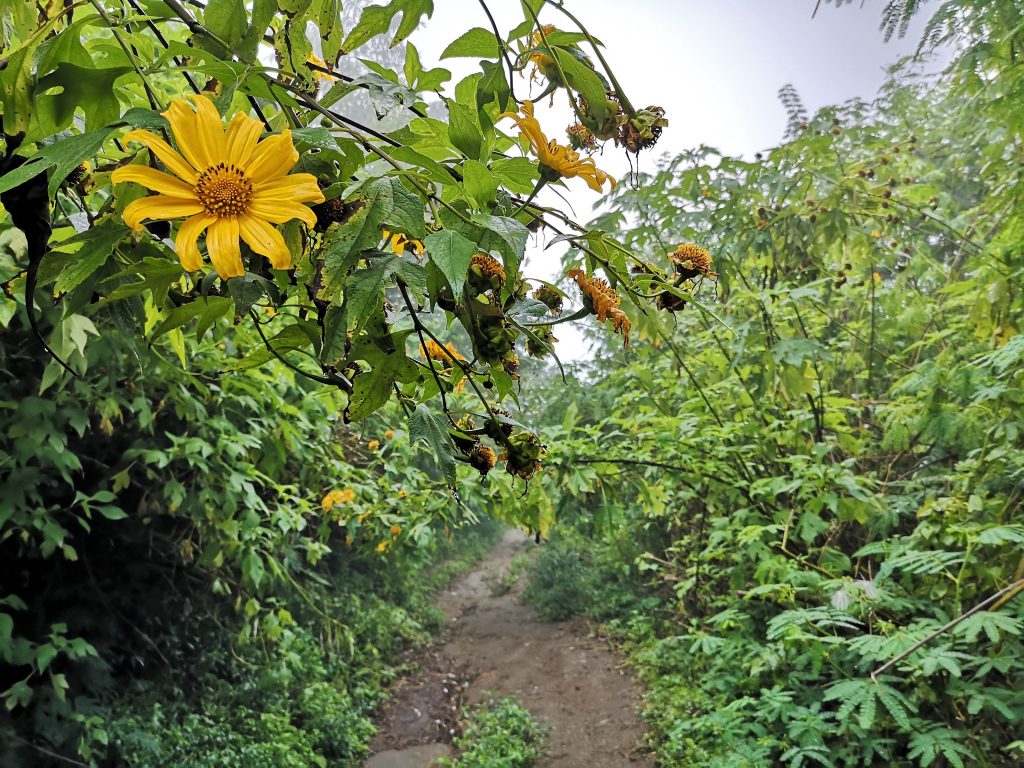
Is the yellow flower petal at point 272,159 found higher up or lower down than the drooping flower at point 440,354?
higher up

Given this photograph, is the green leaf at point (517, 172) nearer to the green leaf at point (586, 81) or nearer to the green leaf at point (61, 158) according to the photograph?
the green leaf at point (586, 81)

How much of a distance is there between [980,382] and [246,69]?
2.32 meters

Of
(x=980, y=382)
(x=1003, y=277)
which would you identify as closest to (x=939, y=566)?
(x=980, y=382)

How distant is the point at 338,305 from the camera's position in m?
0.41

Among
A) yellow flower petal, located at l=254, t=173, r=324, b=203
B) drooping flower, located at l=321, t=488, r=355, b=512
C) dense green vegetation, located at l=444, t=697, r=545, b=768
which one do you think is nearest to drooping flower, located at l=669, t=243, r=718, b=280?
yellow flower petal, located at l=254, t=173, r=324, b=203

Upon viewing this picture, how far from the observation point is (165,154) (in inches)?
15.4

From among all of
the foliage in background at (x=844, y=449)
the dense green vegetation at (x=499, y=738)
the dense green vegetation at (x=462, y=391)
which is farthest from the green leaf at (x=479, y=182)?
the dense green vegetation at (x=499, y=738)

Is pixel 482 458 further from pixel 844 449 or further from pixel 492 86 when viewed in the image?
pixel 844 449

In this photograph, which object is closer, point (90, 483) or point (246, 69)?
point (246, 69)

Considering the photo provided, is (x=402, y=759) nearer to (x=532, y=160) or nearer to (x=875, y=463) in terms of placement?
(x=875, y=463)

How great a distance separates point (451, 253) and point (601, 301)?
21 centimetres

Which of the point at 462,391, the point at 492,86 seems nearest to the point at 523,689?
the point at 462,391

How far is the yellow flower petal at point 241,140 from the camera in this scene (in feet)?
1.32

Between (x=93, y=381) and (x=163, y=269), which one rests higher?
(x=93, y=381)
